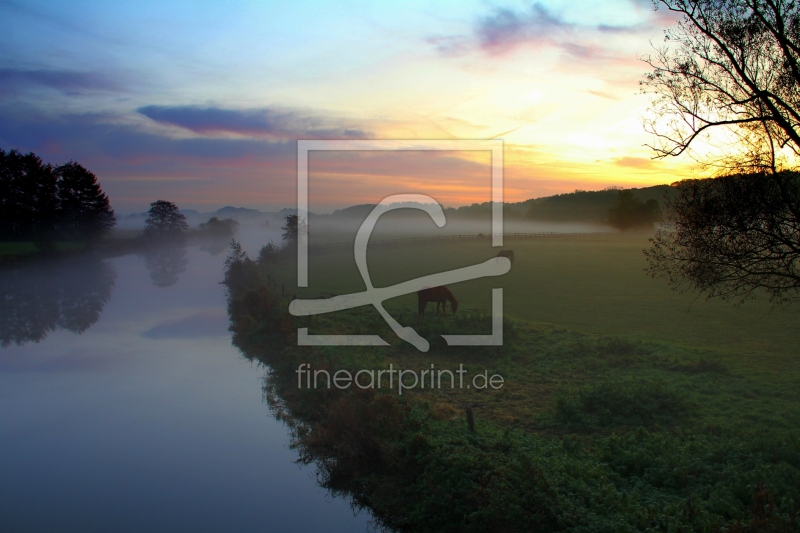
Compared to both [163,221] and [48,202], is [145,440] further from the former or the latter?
[163,221]

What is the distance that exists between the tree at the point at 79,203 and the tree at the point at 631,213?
8012 centimetres

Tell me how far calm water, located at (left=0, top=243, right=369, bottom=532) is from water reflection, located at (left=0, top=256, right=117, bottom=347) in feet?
1.74

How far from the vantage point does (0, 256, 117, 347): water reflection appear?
88.7 feet

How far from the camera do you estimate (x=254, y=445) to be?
39.3 feet

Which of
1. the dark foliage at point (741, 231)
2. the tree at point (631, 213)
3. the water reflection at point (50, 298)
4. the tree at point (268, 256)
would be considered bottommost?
the water reflection at point (50, 298)

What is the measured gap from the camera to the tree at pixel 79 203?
62406mm

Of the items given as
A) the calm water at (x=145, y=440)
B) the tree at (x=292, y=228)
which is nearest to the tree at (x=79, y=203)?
the tree at (x=292, y=228)

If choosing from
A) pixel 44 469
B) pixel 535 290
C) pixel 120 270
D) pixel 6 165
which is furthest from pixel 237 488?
pixel 6 165

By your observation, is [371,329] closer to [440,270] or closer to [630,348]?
[630,348]

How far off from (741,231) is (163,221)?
9591 centimetres

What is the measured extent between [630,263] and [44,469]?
1548 inches

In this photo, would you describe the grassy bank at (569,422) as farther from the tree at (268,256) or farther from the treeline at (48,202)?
the treeline at (48,202)

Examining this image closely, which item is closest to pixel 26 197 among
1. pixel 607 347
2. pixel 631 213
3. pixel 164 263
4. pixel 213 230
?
pixel 164 263

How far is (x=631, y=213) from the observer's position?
82.1 metres
